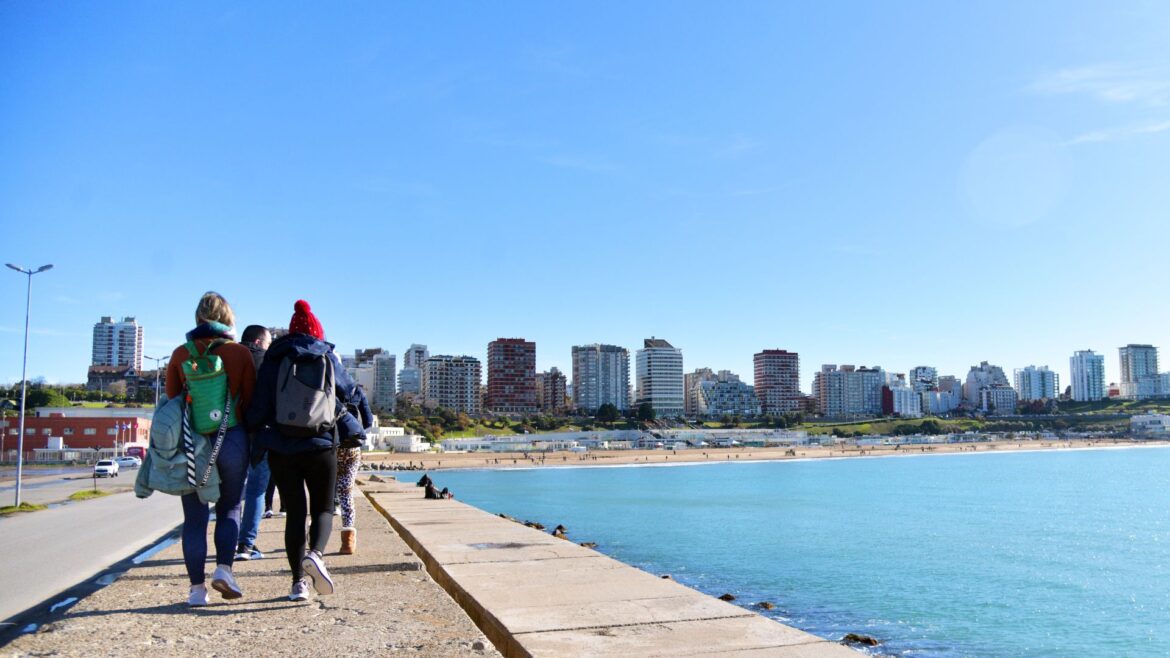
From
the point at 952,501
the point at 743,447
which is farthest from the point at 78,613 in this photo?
the point at 743,447

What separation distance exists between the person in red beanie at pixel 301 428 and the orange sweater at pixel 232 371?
91mm

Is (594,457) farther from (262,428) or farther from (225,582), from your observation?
(262,428)

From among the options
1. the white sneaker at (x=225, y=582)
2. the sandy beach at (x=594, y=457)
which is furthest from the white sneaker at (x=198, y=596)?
the sandy beach at (x=594, y=457)

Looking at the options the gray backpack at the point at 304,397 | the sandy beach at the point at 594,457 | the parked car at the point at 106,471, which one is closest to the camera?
the gray backpack at the point at 304,397

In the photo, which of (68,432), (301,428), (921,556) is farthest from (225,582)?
(68,432)

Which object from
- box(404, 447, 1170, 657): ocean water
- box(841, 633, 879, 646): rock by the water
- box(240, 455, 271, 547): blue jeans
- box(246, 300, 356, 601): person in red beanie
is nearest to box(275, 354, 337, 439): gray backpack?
box(246, 300, 356, 601): person in red beanie

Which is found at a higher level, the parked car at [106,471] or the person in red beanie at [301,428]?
the person in red beanie at [301,428]

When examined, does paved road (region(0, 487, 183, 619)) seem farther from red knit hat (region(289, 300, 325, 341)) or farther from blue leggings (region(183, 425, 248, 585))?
red knit hat (region(289, 300, 325, 341))

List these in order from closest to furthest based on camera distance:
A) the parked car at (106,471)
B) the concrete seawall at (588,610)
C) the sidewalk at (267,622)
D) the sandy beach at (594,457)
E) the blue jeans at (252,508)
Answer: the sidewalk at (267,622)
the concrete seawall at (588,610)
the blue jeans at (252,508)
the parked car at (106,471)
the sandy beach at (594,457)

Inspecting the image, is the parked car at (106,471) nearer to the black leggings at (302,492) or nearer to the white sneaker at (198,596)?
the white sneaker at (198,596)

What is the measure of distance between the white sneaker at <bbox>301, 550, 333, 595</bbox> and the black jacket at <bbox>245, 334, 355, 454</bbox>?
2.20 feet

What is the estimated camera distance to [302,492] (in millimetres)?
5055

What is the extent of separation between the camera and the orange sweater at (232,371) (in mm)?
4867

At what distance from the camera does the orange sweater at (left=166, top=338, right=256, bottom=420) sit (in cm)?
487
